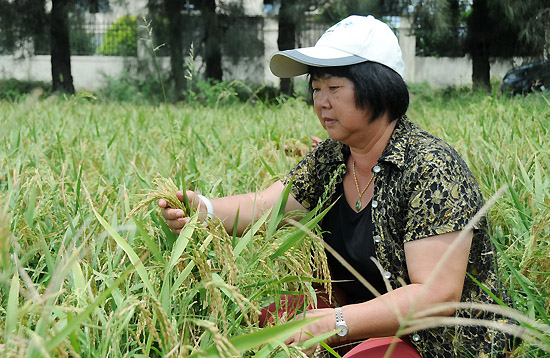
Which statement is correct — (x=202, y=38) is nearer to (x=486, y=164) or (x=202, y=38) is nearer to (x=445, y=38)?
Result: (x=445, y=38)

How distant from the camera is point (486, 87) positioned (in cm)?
1063

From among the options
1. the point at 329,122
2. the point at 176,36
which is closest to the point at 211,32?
the point at 176,36

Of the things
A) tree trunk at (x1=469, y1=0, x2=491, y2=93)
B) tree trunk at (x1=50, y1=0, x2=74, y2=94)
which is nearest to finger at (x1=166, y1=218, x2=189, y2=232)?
tree trunk at (x1=469, y1=0, x2=491, y2=93)

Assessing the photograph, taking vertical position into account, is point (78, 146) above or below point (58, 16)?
below

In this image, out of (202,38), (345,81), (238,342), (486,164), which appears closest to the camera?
(238,342)

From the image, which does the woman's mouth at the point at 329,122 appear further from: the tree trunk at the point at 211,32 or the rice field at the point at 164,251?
the tree trunk at the point at 211,32

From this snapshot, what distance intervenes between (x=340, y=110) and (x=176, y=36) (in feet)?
29.4

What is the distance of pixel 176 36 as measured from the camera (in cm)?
1019

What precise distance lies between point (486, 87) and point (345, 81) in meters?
9.65

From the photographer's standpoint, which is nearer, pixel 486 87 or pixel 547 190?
pixel 547 190

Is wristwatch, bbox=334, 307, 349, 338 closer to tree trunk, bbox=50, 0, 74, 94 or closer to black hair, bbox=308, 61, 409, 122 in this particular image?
black hair, bbox=308, 61, 409, 122

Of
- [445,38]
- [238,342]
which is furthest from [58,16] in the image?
[238,342]

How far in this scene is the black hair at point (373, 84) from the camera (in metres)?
1.64

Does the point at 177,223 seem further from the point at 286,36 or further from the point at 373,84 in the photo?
the point at 286,36
